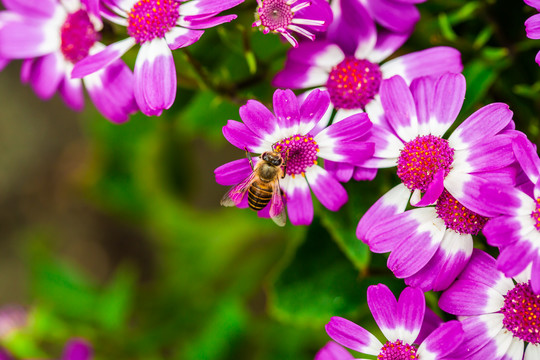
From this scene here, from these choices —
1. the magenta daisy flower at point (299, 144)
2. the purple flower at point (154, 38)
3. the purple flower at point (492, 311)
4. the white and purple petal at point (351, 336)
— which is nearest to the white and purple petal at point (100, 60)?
the purple flower at point (154, 38)

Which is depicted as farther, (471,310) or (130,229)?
(130,229)

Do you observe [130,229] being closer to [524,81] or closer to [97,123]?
[97,123]

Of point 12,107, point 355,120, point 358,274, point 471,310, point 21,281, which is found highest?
point 12,107

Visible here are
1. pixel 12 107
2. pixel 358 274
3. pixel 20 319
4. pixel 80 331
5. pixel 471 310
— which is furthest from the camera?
pixel 12 107

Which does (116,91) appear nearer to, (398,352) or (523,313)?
(398,352)

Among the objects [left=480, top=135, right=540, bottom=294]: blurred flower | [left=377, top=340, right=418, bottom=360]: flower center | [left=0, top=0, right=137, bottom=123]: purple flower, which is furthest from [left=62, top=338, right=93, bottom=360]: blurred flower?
[left=480, top=135, right=540, bottom=294]: blurred flower

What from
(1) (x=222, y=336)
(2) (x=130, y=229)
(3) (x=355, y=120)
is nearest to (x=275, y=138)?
(3) (x=355, y=120)

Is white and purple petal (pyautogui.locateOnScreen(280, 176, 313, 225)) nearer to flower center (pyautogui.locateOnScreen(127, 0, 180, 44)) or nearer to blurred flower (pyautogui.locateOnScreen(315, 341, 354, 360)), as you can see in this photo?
blurred flower (pyautogui.locateOnScreen(315, 341, 354, 360))
